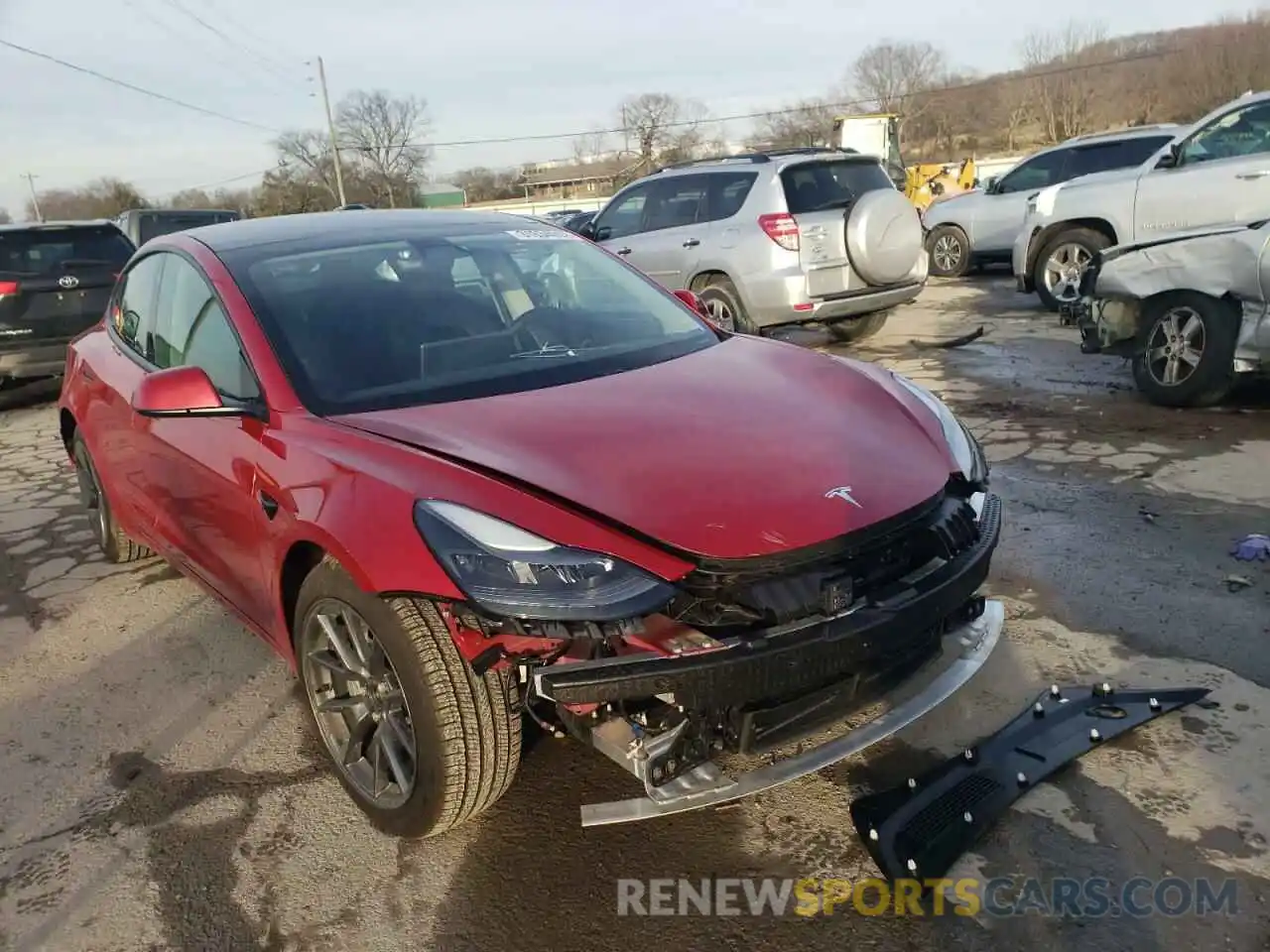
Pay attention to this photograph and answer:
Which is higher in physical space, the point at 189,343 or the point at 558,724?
the point at 189,343

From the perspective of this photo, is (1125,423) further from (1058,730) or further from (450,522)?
(450,522)

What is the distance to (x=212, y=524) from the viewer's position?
3.20 m

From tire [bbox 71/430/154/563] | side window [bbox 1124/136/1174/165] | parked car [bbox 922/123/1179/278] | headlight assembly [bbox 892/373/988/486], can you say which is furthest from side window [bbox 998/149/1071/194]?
tire [bbox 71/430/154/563]

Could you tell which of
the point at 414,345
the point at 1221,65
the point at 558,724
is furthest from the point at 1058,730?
the point at 1221,65

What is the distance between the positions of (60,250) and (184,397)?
7767 mm

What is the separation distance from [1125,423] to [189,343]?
532cm

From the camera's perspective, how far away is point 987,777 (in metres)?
2.63

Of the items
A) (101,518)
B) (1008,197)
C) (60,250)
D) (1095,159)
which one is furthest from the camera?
(1008,197)

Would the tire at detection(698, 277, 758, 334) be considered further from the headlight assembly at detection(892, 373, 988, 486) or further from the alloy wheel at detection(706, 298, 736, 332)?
the headlight assembly at detection(892, 373, 988, 486)

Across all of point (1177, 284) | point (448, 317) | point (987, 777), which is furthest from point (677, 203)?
point (987, 777)

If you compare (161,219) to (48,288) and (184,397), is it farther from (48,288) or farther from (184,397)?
(184,397)

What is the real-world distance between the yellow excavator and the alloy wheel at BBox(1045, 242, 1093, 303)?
1402cm

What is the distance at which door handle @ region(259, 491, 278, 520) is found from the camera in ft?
8.94

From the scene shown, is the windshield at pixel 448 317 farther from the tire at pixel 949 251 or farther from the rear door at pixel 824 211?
the tire at pixel 949 251
